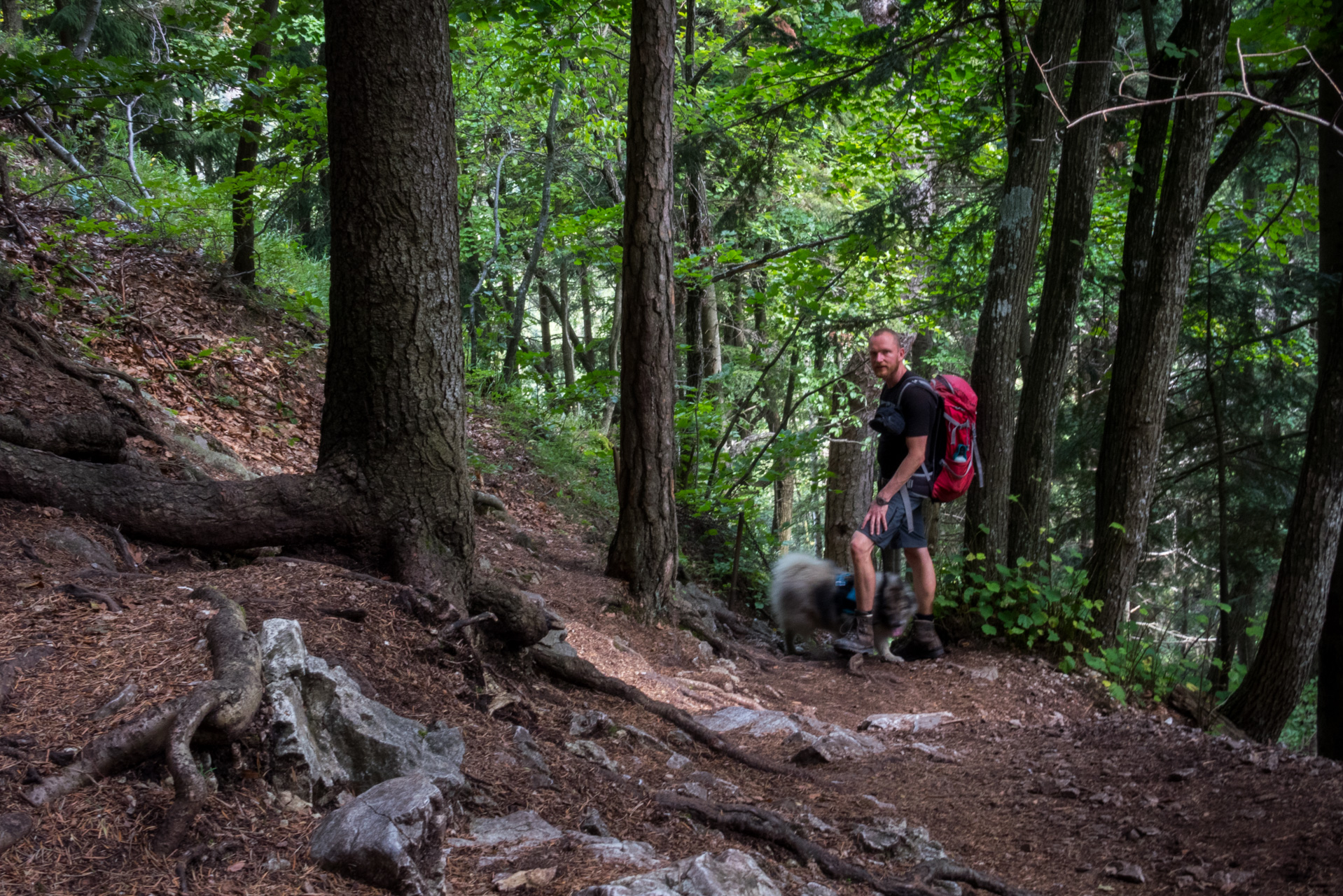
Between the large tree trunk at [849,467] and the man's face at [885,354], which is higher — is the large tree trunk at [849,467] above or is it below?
below

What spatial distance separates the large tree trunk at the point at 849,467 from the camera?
36.4 feet

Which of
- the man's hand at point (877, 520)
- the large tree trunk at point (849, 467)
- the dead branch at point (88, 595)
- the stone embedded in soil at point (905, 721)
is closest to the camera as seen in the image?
the dead branch at point (88, 595)

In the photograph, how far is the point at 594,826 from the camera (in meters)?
2.80

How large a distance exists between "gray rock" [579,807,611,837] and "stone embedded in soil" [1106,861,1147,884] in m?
1.99

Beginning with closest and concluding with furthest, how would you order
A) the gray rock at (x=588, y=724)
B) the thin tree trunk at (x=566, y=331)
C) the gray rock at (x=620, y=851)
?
the gray rock at (x=620, y=851) < the gray rock at (x=588, y=724) < the thin tree trunk at (x=566, y=331)

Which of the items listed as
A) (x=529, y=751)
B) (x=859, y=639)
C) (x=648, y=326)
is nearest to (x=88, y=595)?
(x=529, y=751)

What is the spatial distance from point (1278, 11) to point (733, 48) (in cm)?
954

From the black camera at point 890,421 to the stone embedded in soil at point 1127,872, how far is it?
3287mm

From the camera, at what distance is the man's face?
20.1 ft

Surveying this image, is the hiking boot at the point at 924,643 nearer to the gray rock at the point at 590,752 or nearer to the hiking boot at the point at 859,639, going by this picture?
the hiking boot at the point at 859,639

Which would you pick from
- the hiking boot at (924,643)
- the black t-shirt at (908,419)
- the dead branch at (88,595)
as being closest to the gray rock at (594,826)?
the dead branch at (88,595)

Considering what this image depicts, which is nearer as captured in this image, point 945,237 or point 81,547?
point 81,547

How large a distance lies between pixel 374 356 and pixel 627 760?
2215mm

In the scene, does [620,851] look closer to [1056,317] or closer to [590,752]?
[590,752]
